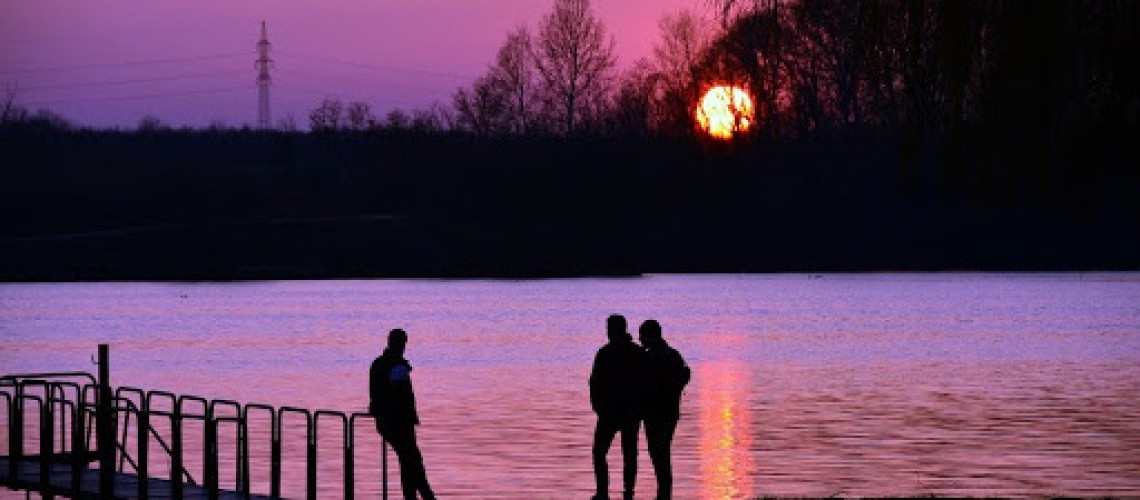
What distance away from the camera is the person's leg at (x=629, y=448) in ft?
79.4

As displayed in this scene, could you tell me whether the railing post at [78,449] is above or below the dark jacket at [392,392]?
below

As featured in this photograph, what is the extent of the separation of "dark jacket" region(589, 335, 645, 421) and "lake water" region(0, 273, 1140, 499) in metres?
7.14

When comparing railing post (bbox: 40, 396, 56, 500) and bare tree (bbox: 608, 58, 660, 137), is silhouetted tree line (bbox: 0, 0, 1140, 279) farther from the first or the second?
railing post (bbox: 40, 396, 56, 500)

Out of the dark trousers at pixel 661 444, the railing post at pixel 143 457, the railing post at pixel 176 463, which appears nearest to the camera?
the railing post at pixel 176 463

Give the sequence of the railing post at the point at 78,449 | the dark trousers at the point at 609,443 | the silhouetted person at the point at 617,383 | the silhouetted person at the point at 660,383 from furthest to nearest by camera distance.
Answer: the railing post at the point at 78,449 → the dark trousers at the point at 609,443 → the silhouetted person at the point at 660,383 → the silhouetted person at the point at 617,383

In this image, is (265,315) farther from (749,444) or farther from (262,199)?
(749,444)

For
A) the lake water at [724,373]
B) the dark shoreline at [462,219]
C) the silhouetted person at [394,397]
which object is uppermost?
the dark shoreline at [462,219]

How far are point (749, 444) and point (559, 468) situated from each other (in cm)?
703

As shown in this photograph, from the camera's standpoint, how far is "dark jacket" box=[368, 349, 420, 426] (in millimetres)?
23344

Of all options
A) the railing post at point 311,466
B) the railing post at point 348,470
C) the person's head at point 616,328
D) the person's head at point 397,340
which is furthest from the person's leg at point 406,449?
the person's head at point 616,328

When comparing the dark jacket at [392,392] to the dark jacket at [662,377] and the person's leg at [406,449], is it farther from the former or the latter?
the dark jacket at [662,377]

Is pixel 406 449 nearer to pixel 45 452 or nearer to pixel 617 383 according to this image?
pixel 617 383

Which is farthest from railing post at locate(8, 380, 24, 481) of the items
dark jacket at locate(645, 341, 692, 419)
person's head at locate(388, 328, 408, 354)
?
dark jacket at locate(645, 341, 692, 419)

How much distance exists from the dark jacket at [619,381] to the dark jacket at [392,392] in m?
1.86
